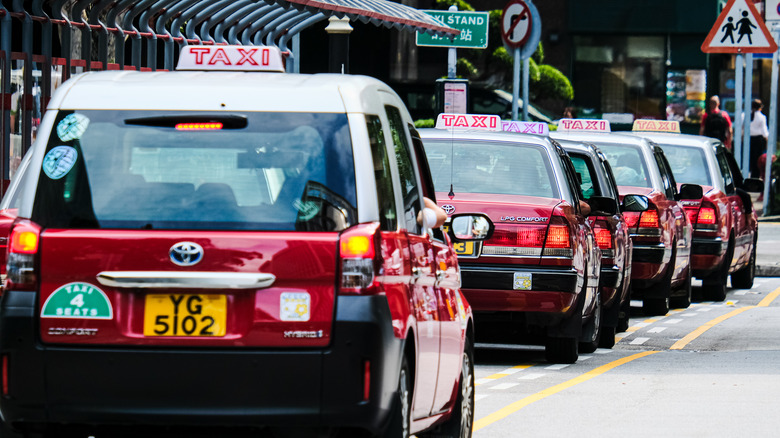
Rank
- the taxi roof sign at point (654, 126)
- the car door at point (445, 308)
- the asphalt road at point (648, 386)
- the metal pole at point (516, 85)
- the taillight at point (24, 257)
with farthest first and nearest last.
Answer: the metal pole at point (516, 85) → the taxi roof sign at point (654, 126) → the asphalt road at point (648, 386) → the car door at point (445, 308) → the taillight at point (24, 257)

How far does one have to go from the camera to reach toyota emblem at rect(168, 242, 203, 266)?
609cm

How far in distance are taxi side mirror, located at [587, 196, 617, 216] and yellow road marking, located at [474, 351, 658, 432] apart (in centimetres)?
112

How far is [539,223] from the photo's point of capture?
11836 millimetres

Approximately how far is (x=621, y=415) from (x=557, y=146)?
3.60 meters

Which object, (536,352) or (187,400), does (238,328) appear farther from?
(536,352)

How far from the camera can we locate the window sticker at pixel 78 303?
610 cm

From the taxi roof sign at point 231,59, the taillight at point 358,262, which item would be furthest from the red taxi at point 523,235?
the taillight at point 358,262

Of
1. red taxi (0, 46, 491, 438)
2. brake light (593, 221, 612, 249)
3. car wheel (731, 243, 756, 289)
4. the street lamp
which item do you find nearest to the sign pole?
car wheel (731, 243, 756, 289)

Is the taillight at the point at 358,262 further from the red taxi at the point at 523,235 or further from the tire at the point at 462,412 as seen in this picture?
the red taxi at the point at 523,235

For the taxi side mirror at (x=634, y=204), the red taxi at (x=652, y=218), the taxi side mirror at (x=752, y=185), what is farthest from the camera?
the taxi side mirror at (x=752, y=185)

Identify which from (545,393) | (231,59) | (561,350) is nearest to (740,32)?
(561,350)

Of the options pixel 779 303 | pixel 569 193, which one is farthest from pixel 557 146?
pixel 779 303

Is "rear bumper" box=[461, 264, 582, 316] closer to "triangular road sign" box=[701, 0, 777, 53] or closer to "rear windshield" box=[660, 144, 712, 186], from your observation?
"rear windshield" box=[660, 144, 712, 186]

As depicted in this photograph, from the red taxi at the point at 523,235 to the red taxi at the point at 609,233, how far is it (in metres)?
0.93
